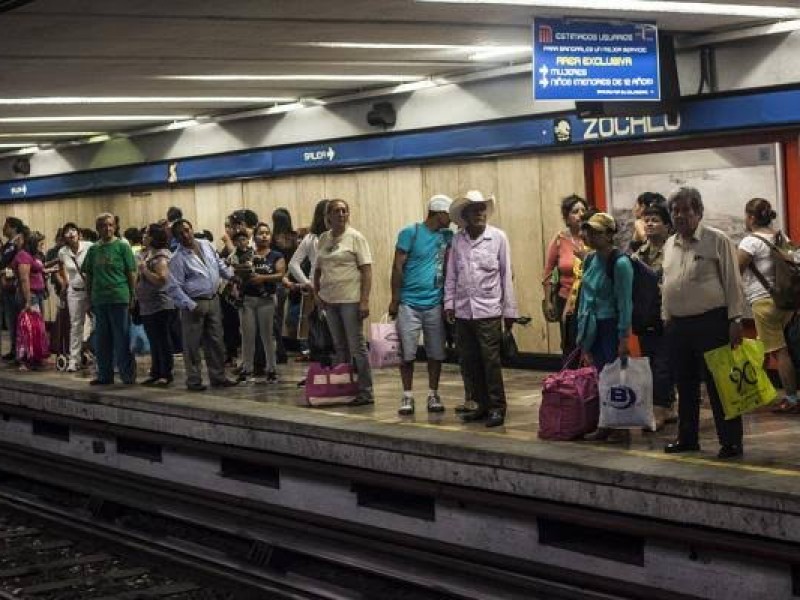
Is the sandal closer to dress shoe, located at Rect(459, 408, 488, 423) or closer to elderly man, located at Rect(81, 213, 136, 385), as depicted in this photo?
dress shoe, located at Rect(459, 408, 488, 423)

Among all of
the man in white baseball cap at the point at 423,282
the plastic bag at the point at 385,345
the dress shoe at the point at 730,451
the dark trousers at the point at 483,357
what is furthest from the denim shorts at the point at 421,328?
the dress shoe at the point at 730,451

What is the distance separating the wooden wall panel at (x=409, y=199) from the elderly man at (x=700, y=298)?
600 centimetres

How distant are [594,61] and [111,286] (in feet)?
16.6

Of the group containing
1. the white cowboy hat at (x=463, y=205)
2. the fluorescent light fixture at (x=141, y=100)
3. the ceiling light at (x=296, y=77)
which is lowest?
the white cowboy hat at (x=463, y=205)

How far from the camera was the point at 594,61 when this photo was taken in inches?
488

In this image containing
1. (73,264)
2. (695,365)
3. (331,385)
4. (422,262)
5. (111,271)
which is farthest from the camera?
(73,264)

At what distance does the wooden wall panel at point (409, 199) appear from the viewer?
49.9 feet

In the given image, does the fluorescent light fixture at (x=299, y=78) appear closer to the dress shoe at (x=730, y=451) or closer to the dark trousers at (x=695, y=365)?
the dark trousers at (x=695, y=365)

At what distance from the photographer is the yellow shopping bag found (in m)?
8.52

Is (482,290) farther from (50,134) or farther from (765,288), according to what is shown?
(50,134)

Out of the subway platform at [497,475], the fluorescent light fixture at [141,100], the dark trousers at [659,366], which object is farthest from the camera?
the fluorescent light fixture at [141,100]

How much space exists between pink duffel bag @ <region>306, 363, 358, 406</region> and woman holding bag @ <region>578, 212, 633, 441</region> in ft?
9.29

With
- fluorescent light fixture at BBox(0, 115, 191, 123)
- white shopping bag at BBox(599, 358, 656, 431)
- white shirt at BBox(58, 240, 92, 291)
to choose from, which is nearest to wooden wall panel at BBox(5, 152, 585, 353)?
fluorescent light fixture at BBox(0, 115, 191, 123)

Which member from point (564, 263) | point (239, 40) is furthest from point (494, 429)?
point (239, 40)
